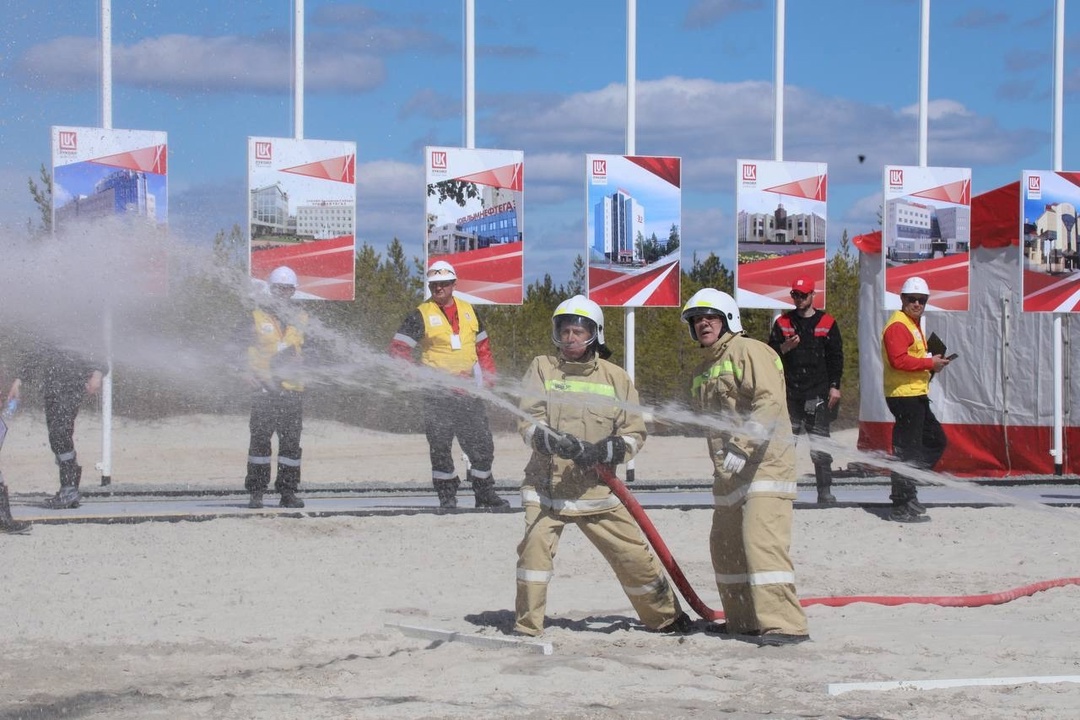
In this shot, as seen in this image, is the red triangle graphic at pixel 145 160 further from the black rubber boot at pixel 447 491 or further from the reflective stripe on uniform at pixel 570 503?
the reflective stripe on uniform at pixel 570 503

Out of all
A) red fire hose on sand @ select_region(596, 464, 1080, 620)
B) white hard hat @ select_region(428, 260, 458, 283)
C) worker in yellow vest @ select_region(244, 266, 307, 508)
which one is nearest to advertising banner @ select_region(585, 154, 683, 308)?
white hard hat @ select_region(428, 260, 458, 283)

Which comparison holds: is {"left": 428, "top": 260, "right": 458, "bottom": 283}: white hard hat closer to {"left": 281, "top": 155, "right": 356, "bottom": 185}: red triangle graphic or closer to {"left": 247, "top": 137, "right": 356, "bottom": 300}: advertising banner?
{"left": 247, "top": 137, "right": 356, "bottom": 300}: advertising banner

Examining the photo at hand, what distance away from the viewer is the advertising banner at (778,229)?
13562 mm

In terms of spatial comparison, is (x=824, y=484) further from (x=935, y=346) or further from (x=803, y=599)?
(x=803, y=599)

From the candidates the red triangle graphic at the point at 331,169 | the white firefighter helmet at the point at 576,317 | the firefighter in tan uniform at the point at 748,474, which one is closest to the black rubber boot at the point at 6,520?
the red triangle graphic at the point at 331,169

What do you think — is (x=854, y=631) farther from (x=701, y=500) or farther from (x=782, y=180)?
(x=782, y=180)

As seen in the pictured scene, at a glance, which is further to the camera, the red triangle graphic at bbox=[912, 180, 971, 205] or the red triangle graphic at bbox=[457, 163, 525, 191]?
the red triangle graphic at bbox=[912, 180, 971, 205]

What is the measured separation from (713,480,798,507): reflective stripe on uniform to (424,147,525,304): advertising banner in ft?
20.2

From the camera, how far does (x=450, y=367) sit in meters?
10.8

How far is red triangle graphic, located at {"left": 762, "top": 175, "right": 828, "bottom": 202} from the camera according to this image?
13758 millimetres

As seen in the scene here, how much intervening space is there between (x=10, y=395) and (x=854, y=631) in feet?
21.3

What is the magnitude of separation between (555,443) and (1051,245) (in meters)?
9.56

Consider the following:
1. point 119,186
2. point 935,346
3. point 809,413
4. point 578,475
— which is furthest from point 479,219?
point 578,475

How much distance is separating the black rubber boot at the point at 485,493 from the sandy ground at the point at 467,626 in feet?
1.52
